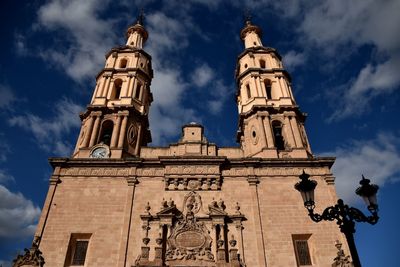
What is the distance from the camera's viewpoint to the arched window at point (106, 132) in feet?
72.9

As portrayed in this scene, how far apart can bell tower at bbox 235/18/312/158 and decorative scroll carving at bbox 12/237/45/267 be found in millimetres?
13192

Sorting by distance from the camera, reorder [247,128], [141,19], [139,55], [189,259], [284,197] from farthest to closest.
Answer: [141,19]
[139,55]
[247,128]
[284,197]
[189,259]

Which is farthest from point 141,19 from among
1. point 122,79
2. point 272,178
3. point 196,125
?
point 272,178

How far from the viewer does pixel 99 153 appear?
20.5m

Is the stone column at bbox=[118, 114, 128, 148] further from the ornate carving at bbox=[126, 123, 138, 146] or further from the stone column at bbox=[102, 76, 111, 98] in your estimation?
the stone column at bbox=[102, 76, 111, 98]

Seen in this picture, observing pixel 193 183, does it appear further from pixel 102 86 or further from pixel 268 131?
pixel 102 86

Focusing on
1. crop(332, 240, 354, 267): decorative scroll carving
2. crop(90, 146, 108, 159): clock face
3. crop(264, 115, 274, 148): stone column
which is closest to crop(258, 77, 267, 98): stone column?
crop(264, 115, 274, 148): stone column

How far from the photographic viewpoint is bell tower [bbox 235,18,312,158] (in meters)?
21.3

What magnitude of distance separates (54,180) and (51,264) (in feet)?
15.9

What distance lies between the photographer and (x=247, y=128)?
2308cm

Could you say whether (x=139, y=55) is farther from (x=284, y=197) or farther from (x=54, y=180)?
(x=284, y=197)

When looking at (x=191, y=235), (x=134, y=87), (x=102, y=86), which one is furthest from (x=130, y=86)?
(x=191, y=235)

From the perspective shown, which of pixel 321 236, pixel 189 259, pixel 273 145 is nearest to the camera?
pixel 189 259

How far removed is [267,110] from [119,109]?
33.4 ft
